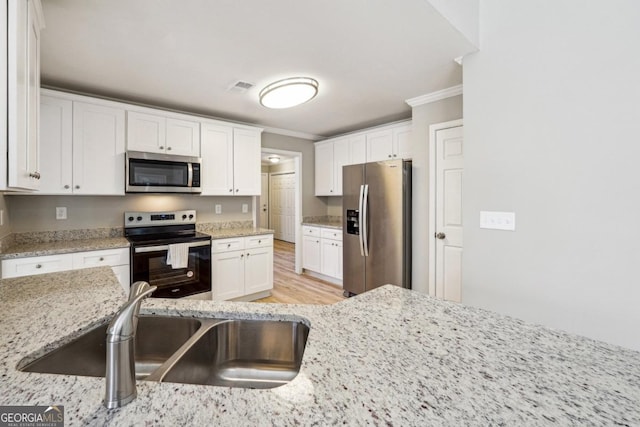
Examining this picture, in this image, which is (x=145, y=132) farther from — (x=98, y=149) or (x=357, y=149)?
(x=357, y=149)

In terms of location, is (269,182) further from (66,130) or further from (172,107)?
(66,130)

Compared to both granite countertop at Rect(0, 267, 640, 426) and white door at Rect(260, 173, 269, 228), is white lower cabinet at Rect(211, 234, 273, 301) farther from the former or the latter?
Result: white door at Rect(260, 173, 269, 228)

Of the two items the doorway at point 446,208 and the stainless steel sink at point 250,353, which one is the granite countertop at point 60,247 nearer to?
the stainless steel sink at point 250,353

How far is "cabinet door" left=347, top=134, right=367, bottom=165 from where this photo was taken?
162 inches

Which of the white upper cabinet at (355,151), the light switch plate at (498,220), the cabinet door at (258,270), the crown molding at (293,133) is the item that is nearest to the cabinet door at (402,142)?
the white upper cabinet at (355,151)

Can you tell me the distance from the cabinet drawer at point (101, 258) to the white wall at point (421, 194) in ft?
9.49

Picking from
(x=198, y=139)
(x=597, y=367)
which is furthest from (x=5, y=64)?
(x=198, y=139)

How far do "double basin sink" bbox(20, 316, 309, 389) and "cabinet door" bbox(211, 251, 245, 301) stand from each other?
2135mm

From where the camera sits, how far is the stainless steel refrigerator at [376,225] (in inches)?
126

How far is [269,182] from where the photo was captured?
28.6 ft

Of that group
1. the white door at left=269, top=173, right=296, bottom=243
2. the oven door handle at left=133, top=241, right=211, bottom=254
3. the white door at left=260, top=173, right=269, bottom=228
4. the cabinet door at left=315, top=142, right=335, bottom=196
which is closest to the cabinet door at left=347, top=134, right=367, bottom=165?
the cabinet door at left=315, top=142, right=335, bottom=196

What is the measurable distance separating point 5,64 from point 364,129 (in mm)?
3704

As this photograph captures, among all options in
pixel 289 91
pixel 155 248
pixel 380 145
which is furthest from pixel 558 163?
pixel 155 248

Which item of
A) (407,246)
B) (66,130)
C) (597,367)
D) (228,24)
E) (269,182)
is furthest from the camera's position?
(269,182)
